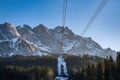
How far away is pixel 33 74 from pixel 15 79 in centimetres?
1578

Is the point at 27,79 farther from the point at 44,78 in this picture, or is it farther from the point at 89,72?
the point at 89,72

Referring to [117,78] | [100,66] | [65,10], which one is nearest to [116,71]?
[117,78]

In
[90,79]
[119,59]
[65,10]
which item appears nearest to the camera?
[65,10]

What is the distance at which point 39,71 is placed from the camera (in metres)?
197

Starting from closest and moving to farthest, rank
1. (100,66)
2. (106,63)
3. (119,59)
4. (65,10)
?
(65,10)
(119,59)
(106,63)
(100,66)

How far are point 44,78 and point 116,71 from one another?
11466 cm

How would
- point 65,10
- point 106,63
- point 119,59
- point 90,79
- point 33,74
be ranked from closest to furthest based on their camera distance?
point 65,10, point 119,59, point 106,63, point 90,79, point 33,74

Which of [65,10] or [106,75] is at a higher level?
[65,10]

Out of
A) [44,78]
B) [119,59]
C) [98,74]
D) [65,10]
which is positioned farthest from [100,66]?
[44,78]

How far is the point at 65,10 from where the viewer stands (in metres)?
24.8

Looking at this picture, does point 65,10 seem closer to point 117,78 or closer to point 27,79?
point 117,78

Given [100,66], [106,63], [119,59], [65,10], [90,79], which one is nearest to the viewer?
[65,10]

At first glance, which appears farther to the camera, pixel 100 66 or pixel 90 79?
pixel 90 79

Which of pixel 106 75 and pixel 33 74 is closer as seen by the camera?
pixel 106 75
